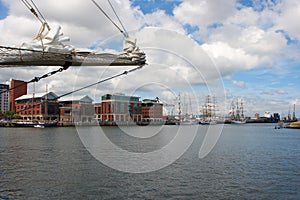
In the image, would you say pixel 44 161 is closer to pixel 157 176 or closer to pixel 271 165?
pixel 157 176

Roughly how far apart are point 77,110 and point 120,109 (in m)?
21.8

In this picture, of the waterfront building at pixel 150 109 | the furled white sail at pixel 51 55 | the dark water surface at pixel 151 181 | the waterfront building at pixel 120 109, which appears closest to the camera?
the furled white sail at pixel 51 55

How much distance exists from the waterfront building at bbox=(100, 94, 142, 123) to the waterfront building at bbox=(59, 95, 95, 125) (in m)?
6.86

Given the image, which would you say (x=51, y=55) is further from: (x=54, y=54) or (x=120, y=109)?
(x=120, y=109)

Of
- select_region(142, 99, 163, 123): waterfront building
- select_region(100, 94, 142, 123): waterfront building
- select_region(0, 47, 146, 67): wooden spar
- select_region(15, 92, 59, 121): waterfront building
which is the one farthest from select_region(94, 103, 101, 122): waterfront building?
select_region(0, 47, 146, 67): wooden spar

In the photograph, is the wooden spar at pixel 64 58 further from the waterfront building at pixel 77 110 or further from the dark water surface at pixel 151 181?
the waterfront building at pixel 77 110

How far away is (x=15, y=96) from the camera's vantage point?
177000mm

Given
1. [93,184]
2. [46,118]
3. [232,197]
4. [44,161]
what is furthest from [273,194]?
[46,118]

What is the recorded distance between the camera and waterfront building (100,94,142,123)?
153 meters

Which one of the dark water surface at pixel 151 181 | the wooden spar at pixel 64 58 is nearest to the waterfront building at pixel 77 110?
the dark water surface at pixel 151 181

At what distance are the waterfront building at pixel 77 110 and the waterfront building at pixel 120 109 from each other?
270 inches

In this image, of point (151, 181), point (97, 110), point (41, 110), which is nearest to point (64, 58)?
point (151, 181)

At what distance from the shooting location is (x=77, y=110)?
157875mm

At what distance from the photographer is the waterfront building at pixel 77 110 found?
155125 mm
